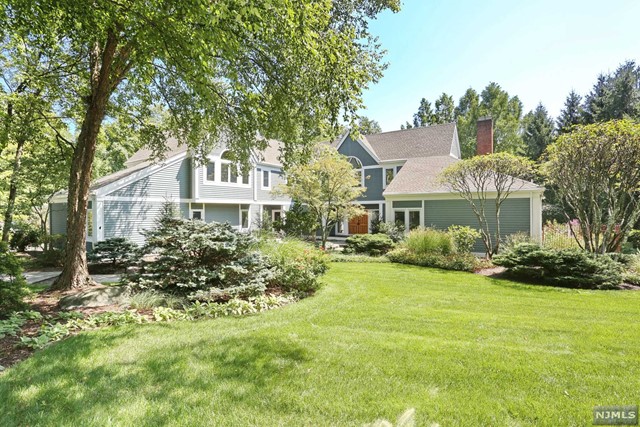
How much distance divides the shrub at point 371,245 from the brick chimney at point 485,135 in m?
11.0

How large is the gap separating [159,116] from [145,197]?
13.3ft

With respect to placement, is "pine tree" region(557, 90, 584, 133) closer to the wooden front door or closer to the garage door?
the garage door

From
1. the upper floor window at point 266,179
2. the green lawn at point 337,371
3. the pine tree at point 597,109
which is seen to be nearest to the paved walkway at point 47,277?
the green lawn at point 337,371

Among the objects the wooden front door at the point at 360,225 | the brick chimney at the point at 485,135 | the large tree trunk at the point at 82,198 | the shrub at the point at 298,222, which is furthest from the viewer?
the wooden front door at the point at 360,225

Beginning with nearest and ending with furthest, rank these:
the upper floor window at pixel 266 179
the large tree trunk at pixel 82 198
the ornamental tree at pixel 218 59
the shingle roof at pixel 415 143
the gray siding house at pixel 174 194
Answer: the ornamental tree at pixel 218 59 → the large tree trunk at pixel 82 198 → the gray siding house at pixel 174 194 → the upper floor window at pixel 266 179 → the shingle roof at pixel 415 143

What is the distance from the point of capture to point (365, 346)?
416 cm

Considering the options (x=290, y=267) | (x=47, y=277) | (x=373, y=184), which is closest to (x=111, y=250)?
(x=47, y=277)

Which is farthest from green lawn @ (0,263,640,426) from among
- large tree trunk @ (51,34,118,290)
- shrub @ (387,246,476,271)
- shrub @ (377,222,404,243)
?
shrub @ (377,222,404,243)

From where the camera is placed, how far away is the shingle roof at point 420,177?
55.8ft

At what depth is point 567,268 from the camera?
885cm

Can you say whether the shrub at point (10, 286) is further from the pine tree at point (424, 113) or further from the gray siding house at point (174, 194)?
the pine tree at point (424, 113)

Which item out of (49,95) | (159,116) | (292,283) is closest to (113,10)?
(292,283)

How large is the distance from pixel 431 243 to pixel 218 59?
10090 mm

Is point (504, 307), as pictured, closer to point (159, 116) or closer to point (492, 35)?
point (492, 35)
